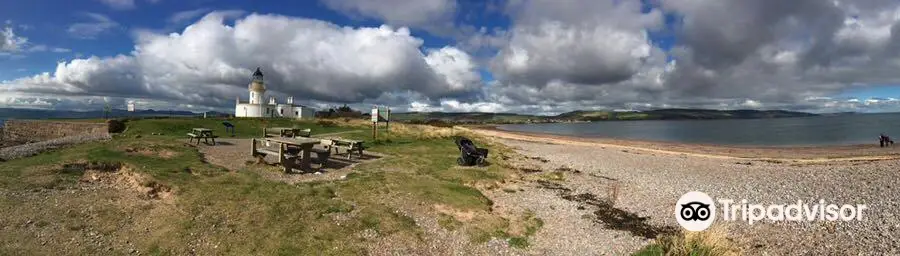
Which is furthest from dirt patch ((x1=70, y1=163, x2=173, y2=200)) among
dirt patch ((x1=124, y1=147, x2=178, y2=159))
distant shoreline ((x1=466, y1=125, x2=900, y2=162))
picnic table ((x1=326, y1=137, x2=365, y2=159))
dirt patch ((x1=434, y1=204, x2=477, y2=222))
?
distant shoreline ((x1=466, y1=125, x2=900, y2=162))

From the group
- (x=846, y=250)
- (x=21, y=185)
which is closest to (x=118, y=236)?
(x=21, y=185)

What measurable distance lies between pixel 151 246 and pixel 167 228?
0.75 m

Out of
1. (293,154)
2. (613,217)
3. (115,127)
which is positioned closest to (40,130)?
(115,127)

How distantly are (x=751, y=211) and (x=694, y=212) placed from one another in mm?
3959

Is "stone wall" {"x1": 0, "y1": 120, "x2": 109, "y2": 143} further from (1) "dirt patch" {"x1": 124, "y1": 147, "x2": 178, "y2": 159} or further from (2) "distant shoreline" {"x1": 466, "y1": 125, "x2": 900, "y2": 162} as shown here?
(2) "distant shoreline" {"x1": 466, "y1": 125, "x2": 900, "y2": 162}

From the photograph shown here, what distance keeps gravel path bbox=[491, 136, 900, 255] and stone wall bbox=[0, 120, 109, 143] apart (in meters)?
35.9

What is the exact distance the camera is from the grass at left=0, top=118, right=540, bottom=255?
8.45m

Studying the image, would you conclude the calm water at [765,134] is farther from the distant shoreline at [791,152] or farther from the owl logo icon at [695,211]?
the owl logo icon at [695,211]

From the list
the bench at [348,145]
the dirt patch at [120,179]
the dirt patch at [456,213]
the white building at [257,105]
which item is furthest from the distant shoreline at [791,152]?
the white building at [257,105]

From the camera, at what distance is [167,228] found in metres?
8.96

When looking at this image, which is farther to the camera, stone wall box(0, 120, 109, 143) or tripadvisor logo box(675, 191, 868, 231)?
stone wall box(0, 120, 109, 143)

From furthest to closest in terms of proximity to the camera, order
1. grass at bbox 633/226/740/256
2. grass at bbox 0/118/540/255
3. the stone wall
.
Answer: the stone wall
grass at bbox 0/118/540/255
grass at bbox 633/226/740/256

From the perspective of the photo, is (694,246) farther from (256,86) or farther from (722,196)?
(256,86)

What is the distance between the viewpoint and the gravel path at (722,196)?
9.77m
